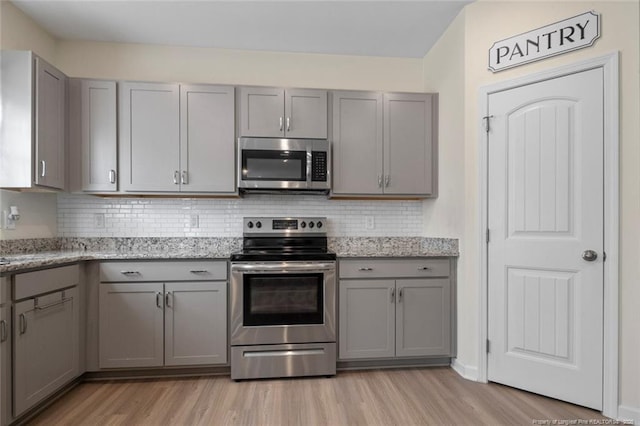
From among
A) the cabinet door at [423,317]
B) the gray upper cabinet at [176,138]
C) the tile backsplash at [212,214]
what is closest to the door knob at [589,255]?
the cabinet door at [423,317]

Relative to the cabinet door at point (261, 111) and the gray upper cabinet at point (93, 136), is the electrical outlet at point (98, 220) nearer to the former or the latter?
the gray upper cabinet at point (93, 136)

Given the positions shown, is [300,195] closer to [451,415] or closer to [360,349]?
[360,349]

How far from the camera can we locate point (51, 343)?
2.14 m

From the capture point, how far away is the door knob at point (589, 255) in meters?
2.06

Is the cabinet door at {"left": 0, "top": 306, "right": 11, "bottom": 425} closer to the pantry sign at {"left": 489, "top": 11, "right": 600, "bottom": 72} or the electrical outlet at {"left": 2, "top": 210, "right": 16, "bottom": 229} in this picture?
the electrical outlet at {"left": 2, "top": 210, "right": 16, "bottom": 229}

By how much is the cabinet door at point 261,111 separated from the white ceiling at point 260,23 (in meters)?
0.54

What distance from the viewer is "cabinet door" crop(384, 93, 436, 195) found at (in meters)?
3.02

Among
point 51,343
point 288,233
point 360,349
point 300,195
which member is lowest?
point 360,349

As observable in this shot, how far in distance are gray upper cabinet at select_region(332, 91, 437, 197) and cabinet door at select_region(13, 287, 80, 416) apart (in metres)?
2.20

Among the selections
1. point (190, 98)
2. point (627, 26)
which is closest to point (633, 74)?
point (627, 26)

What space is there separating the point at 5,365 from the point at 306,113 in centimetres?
261

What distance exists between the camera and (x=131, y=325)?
8.21 ft

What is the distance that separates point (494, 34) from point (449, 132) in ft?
2.54

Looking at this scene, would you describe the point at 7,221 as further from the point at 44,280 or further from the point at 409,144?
the point at 409,144
